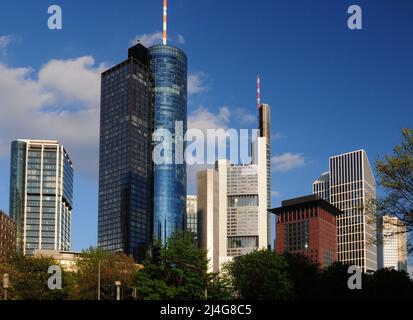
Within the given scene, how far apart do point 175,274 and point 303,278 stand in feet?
185

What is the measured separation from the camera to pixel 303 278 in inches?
5310

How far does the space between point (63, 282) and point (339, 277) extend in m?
55.8

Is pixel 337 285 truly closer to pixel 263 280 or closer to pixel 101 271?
pixel 263 280

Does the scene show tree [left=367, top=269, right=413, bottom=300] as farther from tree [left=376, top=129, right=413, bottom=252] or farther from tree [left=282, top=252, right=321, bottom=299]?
tree [left=376, top=129, right=413, bottom=252]

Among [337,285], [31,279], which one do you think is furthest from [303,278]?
[31,279]

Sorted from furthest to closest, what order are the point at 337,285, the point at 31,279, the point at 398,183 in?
1. the point at 337,285
2. the point at 31,279
3. the point at 398,183

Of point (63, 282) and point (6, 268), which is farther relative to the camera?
point (63, 282)

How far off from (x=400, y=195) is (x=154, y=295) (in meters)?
35.7
